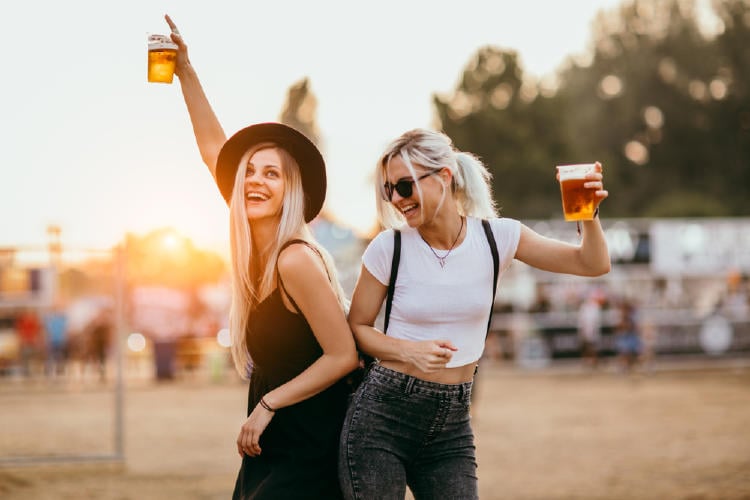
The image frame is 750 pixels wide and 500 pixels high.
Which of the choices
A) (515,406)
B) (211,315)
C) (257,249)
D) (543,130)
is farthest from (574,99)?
(257,249)

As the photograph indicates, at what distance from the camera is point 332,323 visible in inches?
119

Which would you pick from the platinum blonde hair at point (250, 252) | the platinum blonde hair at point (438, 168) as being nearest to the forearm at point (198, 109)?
the platinum blonde hair at point (250, 252)

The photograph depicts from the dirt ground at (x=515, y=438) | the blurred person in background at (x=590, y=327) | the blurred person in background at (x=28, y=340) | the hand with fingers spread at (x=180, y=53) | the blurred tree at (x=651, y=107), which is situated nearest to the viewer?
the hand with fingers spread at (x=180, y=53)

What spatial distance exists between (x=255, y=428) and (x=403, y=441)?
1.58 feet

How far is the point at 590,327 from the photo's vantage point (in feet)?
71.7

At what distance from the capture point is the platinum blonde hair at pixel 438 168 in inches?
122

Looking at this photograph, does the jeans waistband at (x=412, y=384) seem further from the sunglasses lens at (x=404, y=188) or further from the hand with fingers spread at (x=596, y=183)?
the hand with fingers spread at (x=596, y=183)

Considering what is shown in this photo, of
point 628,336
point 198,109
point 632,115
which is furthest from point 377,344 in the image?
point 632,115

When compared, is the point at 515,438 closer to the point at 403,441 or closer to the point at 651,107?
the point at 403,441

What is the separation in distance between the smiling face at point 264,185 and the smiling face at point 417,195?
1.23 feet

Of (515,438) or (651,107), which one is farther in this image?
(651,107)

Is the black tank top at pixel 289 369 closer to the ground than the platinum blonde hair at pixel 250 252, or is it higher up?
closer to the ground

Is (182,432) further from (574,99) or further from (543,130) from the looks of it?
(574,99)

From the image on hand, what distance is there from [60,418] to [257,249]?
1268cm
